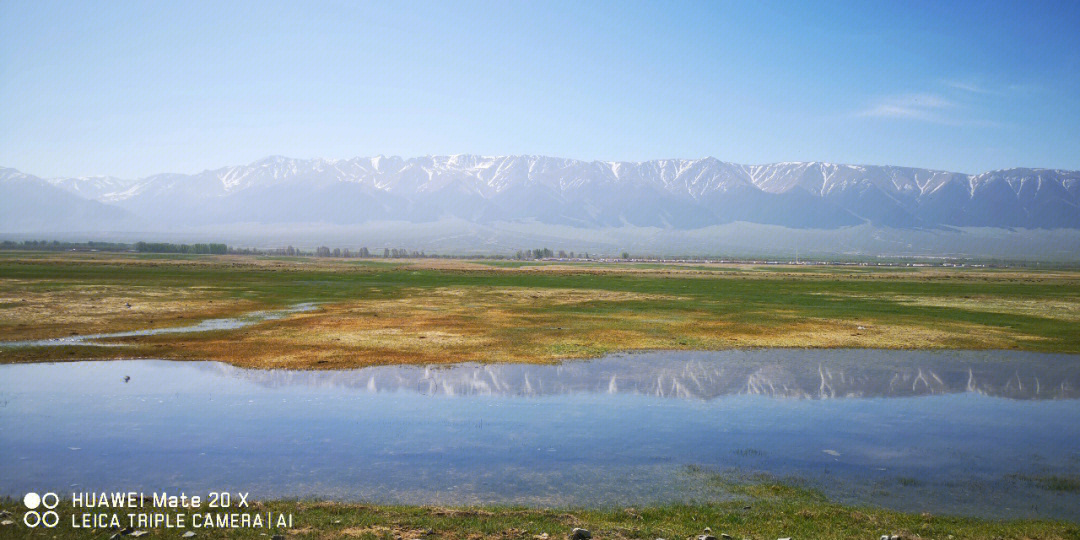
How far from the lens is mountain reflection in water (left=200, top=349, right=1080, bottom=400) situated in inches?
995

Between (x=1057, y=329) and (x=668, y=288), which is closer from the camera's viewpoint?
(x=1057, y=329)

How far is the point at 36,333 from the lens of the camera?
36.3 m

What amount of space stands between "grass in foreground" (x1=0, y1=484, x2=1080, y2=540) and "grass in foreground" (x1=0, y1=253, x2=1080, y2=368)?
17.5 metres

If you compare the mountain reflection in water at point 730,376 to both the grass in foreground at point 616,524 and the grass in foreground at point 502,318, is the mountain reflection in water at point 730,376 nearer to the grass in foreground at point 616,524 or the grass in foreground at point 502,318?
the grass in foreground at point 502,318

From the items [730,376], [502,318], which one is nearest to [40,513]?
[730,376]

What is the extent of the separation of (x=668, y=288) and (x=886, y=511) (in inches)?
2548

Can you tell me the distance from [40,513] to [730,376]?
23.8 m

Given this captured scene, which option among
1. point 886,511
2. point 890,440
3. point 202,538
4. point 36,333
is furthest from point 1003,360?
point 36,333

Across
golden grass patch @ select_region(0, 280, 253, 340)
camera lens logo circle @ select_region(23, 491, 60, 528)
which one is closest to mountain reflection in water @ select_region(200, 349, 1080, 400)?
camera lens logo circle @ select_region(23, 491, 60, 528)

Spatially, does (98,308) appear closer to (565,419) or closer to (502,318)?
(502,318)

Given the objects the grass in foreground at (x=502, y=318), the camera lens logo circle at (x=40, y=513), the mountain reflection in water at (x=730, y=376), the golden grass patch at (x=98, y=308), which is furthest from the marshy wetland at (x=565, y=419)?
the camera lens logo circle at (x=40, y=513)

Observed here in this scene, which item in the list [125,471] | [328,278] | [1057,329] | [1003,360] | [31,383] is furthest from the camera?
[328,278]

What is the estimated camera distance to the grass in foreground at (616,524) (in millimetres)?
11664

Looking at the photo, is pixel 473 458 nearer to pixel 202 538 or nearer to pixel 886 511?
pixel 202 538
